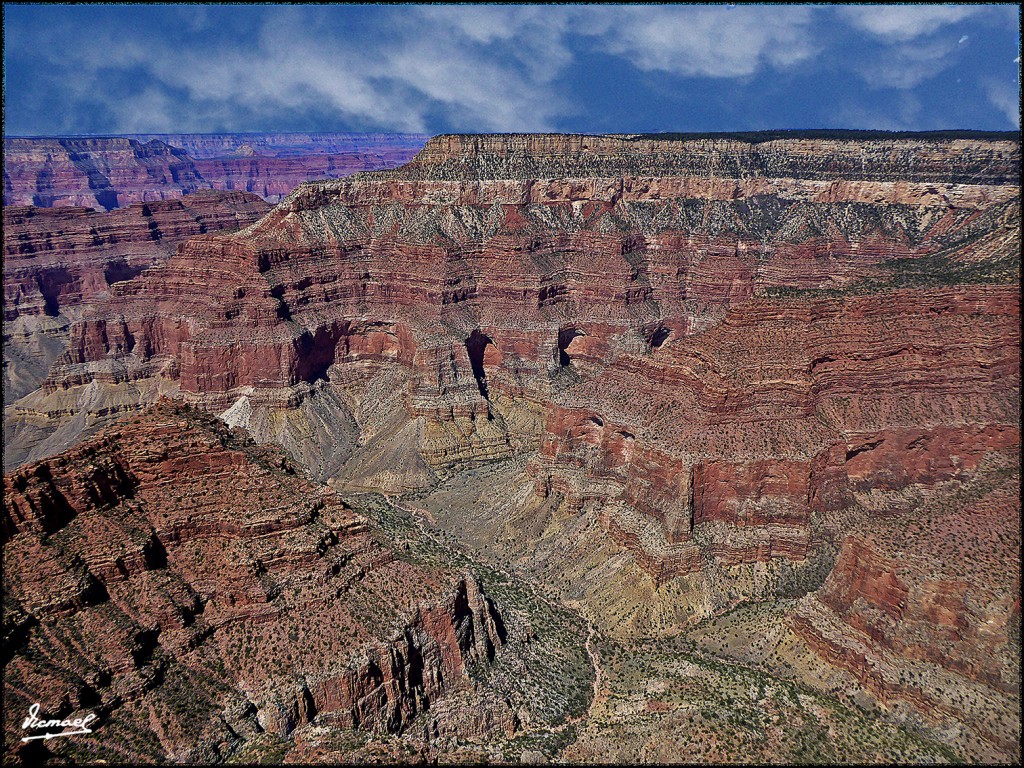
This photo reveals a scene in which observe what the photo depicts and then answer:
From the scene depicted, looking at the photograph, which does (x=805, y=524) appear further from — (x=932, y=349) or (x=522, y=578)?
(x=522, y=578)

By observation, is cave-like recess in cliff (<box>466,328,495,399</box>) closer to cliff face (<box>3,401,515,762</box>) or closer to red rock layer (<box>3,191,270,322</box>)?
cliff face (<box>3,401,515,762</box>)

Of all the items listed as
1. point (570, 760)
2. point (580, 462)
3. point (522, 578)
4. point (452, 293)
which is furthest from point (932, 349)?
point (452, 293)

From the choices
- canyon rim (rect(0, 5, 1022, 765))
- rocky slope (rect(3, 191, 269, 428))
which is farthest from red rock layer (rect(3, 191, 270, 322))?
canyon rim (rect(0, 5, 1022, 765))

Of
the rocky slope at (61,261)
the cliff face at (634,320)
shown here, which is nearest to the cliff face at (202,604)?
the cliff face at (634,320)

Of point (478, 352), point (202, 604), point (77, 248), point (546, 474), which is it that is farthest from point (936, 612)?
point (77, 248)

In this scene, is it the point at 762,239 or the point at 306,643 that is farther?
the point at 762,239

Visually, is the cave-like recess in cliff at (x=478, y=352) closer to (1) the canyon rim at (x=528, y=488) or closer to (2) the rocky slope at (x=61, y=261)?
Answer: (1) the canyon rim at (x=528, y=488)
